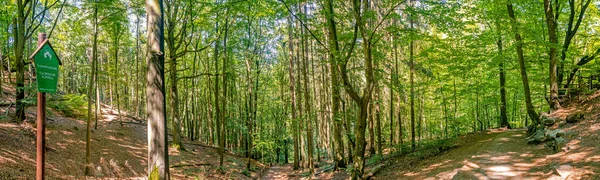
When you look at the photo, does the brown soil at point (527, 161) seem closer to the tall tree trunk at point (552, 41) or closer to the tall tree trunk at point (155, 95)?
the tall tree trunk at point (552, 41)

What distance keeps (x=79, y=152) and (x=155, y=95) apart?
7.21m

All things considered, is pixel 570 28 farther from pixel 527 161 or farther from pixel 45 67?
pixel 45 67

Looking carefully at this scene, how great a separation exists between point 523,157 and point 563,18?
11438 mm

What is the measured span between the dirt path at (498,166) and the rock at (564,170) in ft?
0.22

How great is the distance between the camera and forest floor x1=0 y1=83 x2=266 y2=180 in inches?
301

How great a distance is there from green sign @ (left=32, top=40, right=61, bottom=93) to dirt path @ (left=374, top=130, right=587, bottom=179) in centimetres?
732

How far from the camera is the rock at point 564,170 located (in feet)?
17.7

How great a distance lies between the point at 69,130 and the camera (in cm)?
1167

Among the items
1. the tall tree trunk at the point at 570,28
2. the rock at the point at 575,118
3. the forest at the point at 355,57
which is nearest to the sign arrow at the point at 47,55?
the forest at the point at 355,57

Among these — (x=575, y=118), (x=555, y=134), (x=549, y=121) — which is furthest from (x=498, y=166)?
(x=549, y=121)

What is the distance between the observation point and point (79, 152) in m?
9.89

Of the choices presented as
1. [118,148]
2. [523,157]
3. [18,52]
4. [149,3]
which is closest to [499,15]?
[523,157]

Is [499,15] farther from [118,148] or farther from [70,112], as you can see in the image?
[70,112]

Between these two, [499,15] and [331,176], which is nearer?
[499,15]
